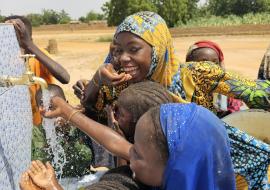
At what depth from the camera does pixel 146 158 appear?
1311 millimetres

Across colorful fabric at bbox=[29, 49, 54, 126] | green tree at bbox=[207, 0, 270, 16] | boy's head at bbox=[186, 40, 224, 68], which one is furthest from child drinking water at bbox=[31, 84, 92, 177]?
green tree at bbox=[207, 0, 270, 16]

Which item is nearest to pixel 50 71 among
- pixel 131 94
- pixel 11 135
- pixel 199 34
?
pixel 11 135

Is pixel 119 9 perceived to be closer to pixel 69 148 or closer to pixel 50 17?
pixel 69 148

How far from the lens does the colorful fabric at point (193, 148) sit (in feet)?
3.99

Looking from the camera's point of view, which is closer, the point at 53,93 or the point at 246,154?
the point at 246,154

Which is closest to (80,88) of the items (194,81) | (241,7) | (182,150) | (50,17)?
(194,81)

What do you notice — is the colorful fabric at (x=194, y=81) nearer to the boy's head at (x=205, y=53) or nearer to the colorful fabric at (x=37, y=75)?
the colorful fabric at (x=37, y=75)

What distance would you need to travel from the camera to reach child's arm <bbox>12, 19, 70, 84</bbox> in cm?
244

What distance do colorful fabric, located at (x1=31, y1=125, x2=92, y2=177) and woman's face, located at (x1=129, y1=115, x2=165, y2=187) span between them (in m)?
1.14

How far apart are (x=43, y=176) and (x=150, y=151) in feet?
1.35

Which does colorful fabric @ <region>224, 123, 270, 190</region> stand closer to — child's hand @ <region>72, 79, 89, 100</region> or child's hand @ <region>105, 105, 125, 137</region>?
child's hand @ <region>105, 105, 125, 137</region>

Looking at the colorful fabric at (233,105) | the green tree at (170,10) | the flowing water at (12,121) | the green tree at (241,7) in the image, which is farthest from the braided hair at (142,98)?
the green tree at (241,7)

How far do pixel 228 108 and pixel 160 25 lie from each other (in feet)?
4.34

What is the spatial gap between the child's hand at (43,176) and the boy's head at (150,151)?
29 cm
